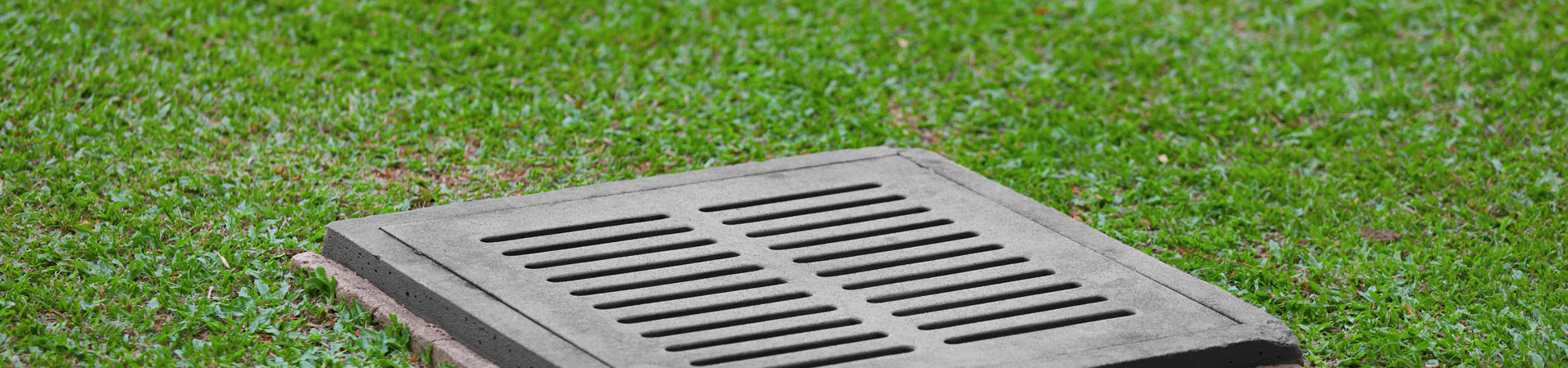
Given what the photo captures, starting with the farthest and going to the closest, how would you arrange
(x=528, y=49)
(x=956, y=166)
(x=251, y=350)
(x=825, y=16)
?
(x=825, y=16)
(x=528, y=49)
(x=956, y=166)
(x=251, y=350)

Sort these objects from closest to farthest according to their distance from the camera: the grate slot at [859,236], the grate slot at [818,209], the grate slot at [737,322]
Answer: the grate slot at [737,322]
the grate slot at [859,236]
the grate slot at [818,209]

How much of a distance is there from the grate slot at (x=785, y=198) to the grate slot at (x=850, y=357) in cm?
92

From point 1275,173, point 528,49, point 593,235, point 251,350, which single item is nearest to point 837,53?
point 528,49

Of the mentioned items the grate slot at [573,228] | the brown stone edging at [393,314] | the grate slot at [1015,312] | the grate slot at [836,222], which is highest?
the grate slot at [836,222]

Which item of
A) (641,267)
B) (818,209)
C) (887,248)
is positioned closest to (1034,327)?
(887,248)

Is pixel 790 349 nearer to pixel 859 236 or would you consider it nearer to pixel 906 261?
pixel 906 261

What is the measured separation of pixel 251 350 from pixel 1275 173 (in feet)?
10.9

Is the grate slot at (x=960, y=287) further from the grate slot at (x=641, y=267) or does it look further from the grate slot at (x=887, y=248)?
the grate slot at (x=641, y=267)

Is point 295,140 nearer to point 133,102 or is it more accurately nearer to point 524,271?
point 133,102

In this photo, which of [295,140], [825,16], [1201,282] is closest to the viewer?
[1201,282]

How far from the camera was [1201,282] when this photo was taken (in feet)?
11.5

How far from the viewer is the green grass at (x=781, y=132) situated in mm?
3604

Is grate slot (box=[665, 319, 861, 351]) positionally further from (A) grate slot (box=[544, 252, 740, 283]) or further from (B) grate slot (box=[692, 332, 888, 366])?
(A) grate slot (box=[544, 252, 740, 283])

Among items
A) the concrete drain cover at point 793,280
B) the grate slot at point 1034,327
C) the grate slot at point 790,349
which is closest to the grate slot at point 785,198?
the concrete drain cover at point 793,280
